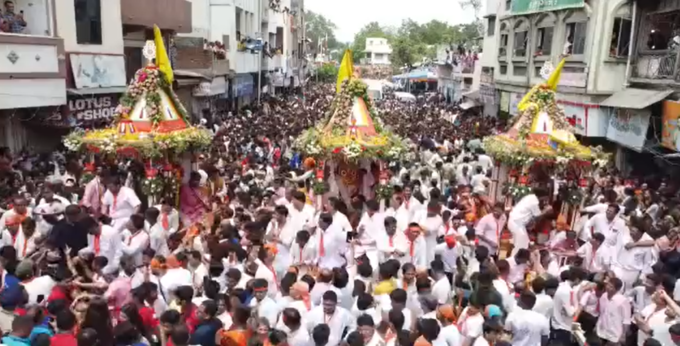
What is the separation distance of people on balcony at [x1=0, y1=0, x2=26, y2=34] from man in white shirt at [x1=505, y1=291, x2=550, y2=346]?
1313 cm

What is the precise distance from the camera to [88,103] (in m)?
16.1

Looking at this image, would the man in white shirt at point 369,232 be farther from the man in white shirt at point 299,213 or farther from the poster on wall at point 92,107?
the poster on wall at point 92,107

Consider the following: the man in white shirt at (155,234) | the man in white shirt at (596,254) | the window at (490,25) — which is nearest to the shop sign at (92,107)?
the man in white shirt at (155,234)

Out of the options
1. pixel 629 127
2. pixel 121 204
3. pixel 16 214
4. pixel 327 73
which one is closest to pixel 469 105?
pixel 629 127

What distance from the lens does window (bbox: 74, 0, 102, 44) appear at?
15.7 meters

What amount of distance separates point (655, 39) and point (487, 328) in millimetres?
13684

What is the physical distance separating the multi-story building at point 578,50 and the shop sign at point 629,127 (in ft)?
1.99

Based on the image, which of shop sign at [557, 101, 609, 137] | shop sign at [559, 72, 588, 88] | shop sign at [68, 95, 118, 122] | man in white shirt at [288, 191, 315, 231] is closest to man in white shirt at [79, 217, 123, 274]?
man in white shirt at [288, 191, 315, 231]

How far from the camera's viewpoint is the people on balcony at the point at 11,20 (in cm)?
1348

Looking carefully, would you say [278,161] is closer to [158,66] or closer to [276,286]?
[158,66]

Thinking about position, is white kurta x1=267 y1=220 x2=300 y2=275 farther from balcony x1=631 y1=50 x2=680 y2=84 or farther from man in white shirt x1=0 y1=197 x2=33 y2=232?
balcony x1=631 y1=50 x2=680 y2=84

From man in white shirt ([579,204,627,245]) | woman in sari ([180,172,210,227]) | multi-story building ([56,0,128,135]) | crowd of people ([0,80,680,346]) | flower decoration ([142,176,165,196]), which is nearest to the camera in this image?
crowd of people ([0,80,680,346])

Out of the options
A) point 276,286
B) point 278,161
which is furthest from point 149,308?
point 278,161

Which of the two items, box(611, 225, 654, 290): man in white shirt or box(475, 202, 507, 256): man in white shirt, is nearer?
box(611, 225, 654, 290): man in white shirt
